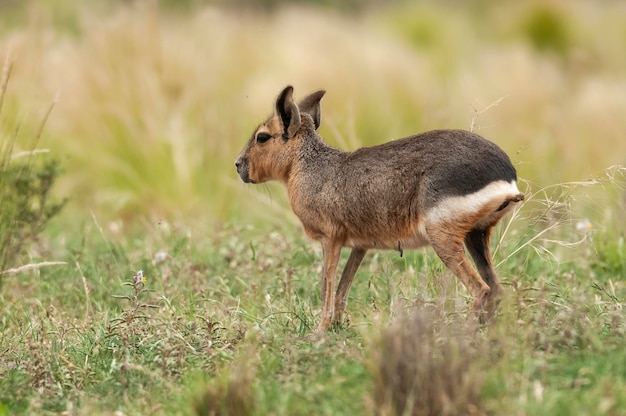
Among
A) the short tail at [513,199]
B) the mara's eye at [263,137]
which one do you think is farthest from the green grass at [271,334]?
the mara's eye at [263,137]

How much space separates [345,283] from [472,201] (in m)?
1.16

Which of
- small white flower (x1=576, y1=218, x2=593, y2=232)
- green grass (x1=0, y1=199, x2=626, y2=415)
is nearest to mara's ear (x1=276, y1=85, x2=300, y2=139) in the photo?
green grass (x1=0, y1=199, x2=626, y2=415)

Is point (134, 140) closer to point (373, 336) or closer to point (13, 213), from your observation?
point (13, 213)

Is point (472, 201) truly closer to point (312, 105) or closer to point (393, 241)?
point (393, 241)

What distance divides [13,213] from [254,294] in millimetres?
1859

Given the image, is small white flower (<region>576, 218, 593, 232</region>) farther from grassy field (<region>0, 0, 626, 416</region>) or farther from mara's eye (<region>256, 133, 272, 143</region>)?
mara's eye (<region>256, 133, 272, 143</region>)

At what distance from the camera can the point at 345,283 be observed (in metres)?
6.14

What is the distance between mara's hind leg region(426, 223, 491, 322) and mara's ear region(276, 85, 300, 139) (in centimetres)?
124

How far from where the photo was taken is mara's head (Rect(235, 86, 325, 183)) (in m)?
6.29

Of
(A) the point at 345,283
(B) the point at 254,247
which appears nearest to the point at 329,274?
(A) the point at 345,283

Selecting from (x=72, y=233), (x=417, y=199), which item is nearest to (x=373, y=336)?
(x=417, y=199)

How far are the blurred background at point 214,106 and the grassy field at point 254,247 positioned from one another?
31 millimetres

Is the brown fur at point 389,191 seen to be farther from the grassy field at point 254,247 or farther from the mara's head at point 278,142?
the grassy field at point 254,247

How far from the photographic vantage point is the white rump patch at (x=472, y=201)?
5250 mm
